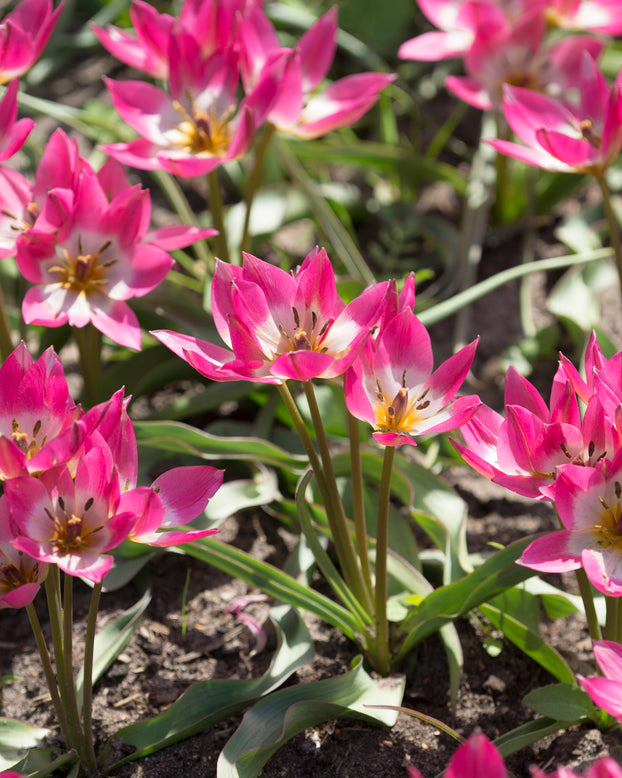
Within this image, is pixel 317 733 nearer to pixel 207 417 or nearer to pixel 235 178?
pixel 207 417

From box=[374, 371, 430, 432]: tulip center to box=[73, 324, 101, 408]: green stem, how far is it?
2.15ft

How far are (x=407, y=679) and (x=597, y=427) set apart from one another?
1.77 feet

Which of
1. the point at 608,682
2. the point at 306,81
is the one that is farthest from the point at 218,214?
the point at 608,682

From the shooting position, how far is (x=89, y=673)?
3.63ft

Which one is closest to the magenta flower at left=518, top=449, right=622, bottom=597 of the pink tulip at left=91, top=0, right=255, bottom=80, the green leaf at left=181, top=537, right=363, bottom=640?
the green leaf at left=181, top=537, right=363, bottom=640

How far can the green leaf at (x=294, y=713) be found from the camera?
1123mm

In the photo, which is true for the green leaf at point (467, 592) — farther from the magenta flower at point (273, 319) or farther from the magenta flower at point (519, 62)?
the magenta flower at point (519, 62)

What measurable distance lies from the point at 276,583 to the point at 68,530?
1.26ft

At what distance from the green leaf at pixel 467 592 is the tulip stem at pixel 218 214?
2.62 ft

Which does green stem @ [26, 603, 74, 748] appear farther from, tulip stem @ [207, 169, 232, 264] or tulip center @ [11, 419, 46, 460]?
tulip stem @ [207, 169, 232, 264]

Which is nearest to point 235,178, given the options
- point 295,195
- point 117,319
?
point 295,195

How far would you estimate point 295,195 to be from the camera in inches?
83.3

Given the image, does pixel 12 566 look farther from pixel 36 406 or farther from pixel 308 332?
pixel 308 332

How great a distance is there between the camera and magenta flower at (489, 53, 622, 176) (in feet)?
4.75
